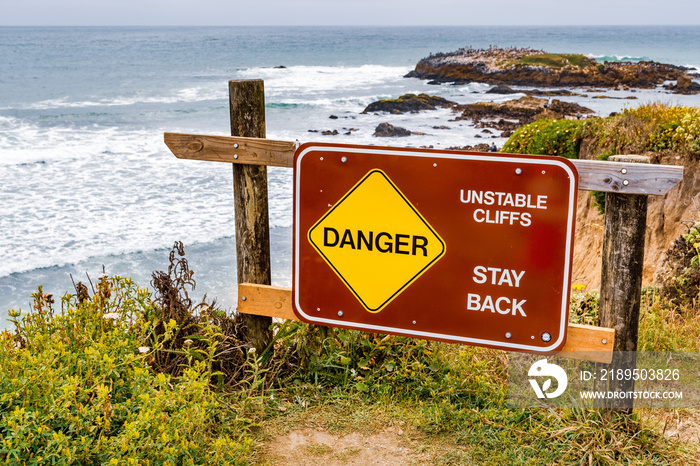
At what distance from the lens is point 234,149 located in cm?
413

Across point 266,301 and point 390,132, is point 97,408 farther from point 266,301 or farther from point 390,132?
point 390,132

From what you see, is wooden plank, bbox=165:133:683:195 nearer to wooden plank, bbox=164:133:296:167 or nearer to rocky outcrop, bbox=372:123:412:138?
wooden plank, bbox=164:133:296:167

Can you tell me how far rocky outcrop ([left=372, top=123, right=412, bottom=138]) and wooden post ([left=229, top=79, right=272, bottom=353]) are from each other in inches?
954

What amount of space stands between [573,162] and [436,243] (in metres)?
0.84

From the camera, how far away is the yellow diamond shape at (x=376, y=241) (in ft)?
11.6

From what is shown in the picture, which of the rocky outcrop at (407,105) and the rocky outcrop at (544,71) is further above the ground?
the rocky outcrop at (544,71)

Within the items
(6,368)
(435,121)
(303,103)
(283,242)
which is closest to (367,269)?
(6,368)

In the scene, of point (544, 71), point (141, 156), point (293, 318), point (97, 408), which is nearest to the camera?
point (97, 408)

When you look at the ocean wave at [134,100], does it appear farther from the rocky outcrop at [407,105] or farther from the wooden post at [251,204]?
the wooden post at [251,204]

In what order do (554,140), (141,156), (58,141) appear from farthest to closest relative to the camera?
(58,141) < (141,156) < (554,140)

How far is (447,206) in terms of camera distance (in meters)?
3.46

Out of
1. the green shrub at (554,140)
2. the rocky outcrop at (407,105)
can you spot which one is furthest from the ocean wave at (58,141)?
the green shrub at (554,140)

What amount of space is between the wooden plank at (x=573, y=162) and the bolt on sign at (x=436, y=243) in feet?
0.55

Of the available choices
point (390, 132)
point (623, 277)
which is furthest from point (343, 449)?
point (390, 132)
